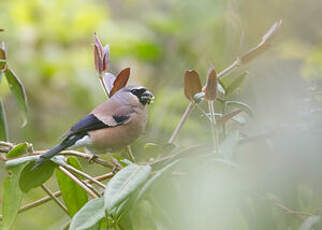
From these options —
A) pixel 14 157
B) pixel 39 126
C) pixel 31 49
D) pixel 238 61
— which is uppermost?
pixel 238 61

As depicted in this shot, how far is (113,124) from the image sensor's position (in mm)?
1373

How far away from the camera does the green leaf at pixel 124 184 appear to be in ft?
2.33

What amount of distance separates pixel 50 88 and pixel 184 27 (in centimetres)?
85

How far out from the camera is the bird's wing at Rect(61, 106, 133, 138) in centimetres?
127

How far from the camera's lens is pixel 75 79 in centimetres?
285

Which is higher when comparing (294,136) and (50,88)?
(294,136)

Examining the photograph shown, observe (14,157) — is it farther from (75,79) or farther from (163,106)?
(75,79)

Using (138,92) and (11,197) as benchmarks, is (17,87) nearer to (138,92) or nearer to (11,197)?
(11,197)

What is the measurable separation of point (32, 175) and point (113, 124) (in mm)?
471

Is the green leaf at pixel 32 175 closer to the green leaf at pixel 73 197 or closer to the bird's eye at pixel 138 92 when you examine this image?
the green leaf at pixel 73 197

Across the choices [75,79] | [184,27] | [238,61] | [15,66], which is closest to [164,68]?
[184,27]

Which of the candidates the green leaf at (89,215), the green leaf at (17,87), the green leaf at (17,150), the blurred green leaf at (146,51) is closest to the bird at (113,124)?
the green leaf at (17,87)

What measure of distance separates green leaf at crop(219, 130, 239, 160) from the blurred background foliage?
0.12 feet

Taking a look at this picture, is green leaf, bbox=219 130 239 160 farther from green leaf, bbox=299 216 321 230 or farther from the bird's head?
the bird's head
